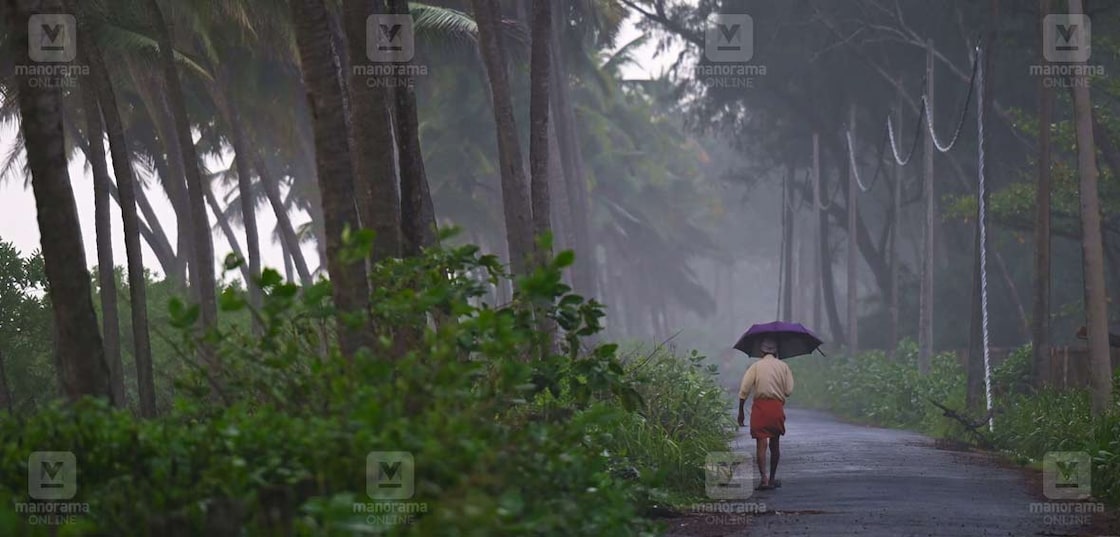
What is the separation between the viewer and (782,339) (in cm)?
1984

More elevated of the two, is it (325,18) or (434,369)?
(325,18)

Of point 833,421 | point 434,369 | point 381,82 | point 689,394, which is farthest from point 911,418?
point 434,369

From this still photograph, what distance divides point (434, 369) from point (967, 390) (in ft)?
75.8

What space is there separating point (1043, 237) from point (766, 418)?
35.0 ft

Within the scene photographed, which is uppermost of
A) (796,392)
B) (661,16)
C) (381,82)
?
(661,16)

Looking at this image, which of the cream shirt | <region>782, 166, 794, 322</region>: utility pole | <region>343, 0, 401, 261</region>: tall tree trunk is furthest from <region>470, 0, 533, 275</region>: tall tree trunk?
<region>782, 166, 794, 322</region>: utility pole

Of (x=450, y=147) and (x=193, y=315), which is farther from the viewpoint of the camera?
(x=450, y=147)

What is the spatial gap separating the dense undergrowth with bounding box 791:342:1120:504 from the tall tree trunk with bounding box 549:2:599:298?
24.1 ft

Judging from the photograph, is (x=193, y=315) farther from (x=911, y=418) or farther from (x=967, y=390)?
(x=911, y=418)

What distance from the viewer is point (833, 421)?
127 ft

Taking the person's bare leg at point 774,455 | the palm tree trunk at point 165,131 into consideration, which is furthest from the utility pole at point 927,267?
the person's bare leg at point 774,455

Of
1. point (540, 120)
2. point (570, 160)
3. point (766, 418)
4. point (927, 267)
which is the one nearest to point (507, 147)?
point (540, 120)

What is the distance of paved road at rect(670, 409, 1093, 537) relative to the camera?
14.2 metres

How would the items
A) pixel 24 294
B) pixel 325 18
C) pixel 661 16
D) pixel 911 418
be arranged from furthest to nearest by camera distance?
pixel 661 16
pixel 911 418
pixel 24 294
pixel 325 18
